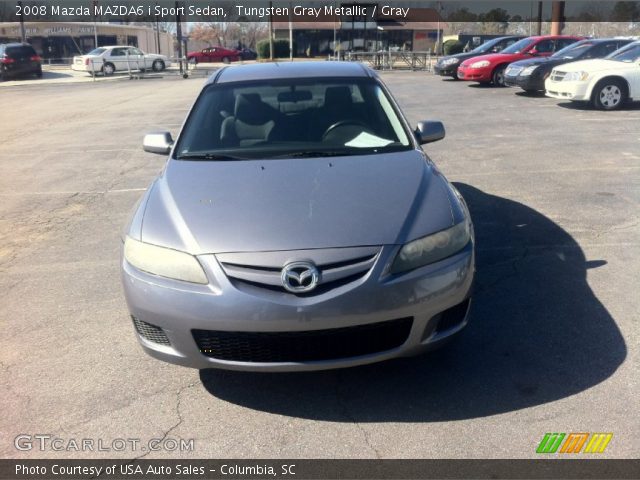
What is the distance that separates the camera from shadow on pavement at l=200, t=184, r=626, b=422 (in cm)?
335

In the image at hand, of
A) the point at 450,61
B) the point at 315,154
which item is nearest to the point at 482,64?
the point at 450,61

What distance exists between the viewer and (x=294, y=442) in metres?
3.08

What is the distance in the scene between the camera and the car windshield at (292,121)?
4492mm

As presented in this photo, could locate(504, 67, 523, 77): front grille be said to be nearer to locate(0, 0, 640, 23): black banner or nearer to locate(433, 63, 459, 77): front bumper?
locate(433, 63, 459, 77): front bumper

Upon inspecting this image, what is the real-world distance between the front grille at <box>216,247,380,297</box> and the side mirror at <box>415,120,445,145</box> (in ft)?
7.25

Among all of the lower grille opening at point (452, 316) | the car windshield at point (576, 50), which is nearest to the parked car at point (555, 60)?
the car windshield at point (576, 50)

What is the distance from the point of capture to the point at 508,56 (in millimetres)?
21031

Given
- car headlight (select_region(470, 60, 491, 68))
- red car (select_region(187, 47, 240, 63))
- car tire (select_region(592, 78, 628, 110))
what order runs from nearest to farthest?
car tire (select_region(592, 78, 628, 110)) → car headlight (select_region(470, 60, 491, 68)) → red car (select_region(187, 47, 240, 63))

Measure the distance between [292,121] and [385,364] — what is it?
1.96 m

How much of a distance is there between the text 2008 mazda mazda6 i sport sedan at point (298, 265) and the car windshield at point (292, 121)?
0.41 metres

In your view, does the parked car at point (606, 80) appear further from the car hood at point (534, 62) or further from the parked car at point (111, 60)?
the parked car at point (111, 60)

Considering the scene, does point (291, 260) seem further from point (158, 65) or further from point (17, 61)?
point (158, 65)

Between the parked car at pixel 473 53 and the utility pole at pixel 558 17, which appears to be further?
the utility pole at pixel 558 17

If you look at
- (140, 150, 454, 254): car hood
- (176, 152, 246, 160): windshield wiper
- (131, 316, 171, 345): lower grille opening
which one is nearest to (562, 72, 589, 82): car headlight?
(140, 150, 454, 254): car hood
